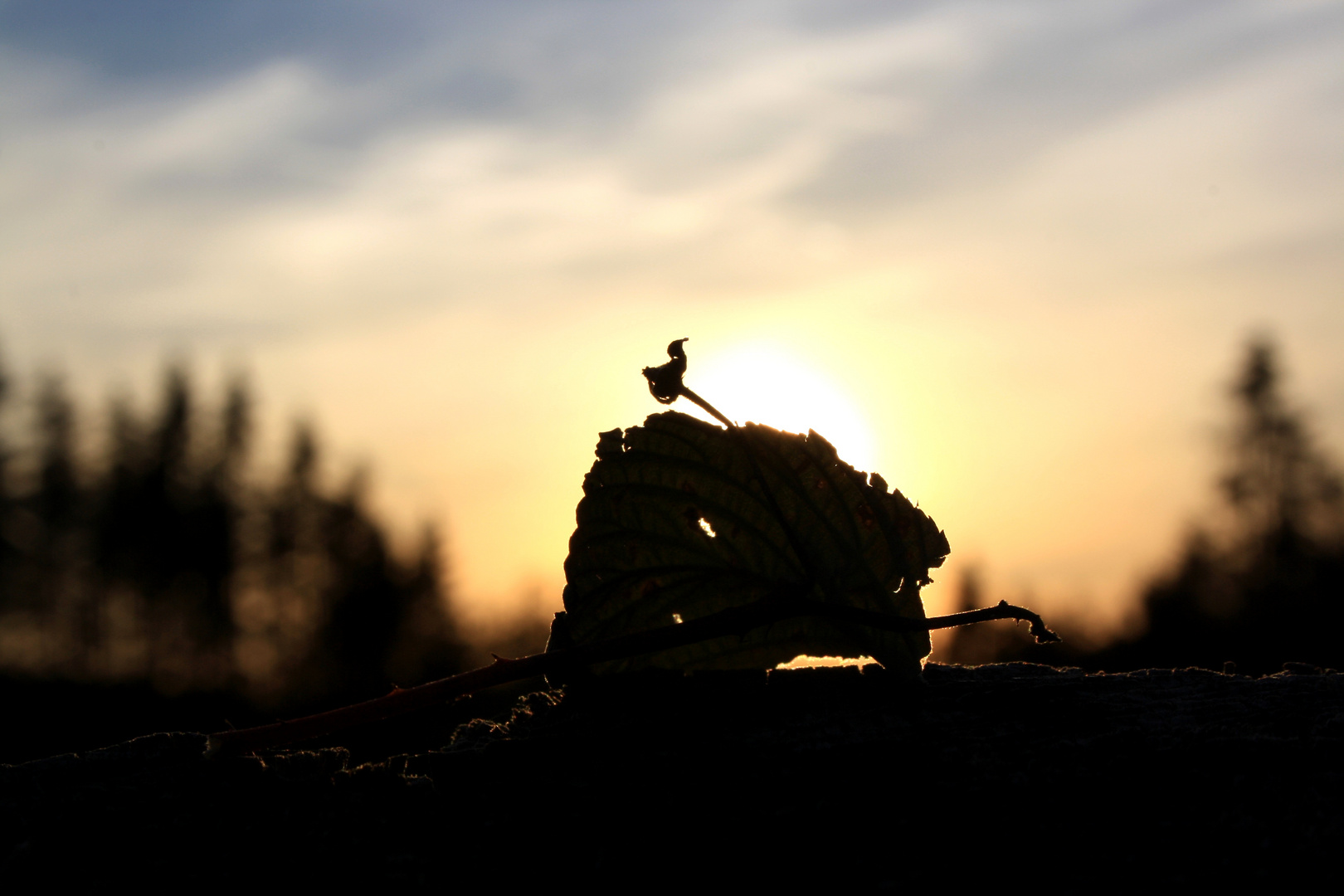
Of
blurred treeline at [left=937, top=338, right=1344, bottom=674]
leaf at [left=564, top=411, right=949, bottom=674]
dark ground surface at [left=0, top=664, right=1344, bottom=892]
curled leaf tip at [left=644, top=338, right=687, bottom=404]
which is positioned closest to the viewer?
dark ground surface at [left=0, top=664, right=1344, bottom=892]

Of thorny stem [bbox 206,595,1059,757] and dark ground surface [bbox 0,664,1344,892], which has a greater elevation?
thorny stem [bbox 206,595,1059,757]

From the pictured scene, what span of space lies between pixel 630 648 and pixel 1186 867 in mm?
1171

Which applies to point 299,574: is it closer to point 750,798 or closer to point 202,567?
point 202,567

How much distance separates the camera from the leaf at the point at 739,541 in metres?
2.53

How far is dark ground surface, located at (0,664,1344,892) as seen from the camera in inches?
68.7

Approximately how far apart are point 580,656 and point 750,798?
55 centimetres

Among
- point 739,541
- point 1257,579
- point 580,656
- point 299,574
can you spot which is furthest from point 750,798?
point 299,574

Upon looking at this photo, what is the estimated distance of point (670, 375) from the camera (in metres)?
2.20

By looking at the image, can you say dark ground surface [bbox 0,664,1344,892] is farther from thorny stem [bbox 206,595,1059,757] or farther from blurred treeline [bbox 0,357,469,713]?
blurred treeline [bbox 0,357,469,713]

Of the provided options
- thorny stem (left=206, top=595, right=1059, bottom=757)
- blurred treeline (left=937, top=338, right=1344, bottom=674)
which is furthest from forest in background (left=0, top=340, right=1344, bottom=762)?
thorny stem (left=206, top=595, right=1059, bottom=757)

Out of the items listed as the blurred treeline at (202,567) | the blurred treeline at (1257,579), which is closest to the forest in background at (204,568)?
the blurred treeline at (202,567)

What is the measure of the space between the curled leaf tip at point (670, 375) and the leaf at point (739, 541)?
327 millimetres

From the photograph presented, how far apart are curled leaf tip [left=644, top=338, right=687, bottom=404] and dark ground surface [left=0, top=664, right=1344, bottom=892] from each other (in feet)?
2.40

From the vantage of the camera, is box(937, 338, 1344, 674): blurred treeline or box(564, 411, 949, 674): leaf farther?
box(937, 338, 1344, 674): blurred treeline
